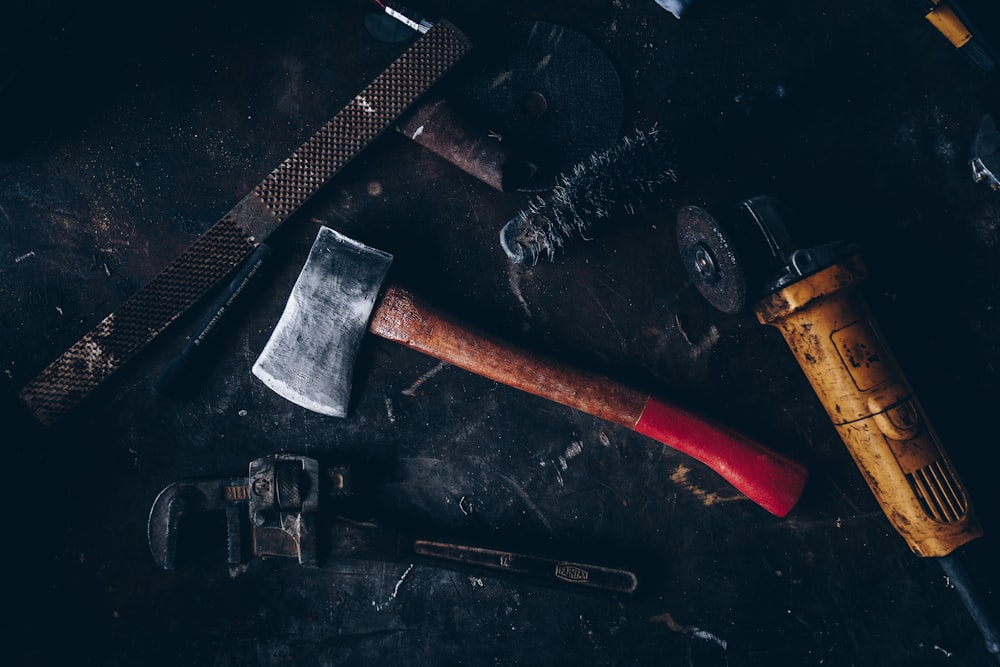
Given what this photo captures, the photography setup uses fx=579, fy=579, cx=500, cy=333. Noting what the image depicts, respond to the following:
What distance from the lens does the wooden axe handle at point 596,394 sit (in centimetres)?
276

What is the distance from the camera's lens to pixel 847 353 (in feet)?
8.44

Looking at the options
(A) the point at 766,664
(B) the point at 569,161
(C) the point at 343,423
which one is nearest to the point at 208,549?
(C) the point at 343,423

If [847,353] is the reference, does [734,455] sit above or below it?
below

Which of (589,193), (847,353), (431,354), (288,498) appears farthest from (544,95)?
(288,498)

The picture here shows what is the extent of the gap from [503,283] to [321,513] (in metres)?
1.47

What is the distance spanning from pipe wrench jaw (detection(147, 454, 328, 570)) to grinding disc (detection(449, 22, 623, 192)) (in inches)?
72.1

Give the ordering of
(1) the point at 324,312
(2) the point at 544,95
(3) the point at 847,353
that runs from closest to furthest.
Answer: (3) the point at 847,353 < (1) the point at 324,312 < (2) the point at 544,95

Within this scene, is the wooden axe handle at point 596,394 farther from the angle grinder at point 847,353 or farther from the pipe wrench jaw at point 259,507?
the pipe wrench jaw at point 259,507

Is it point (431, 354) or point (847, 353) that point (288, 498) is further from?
point (847, 353)

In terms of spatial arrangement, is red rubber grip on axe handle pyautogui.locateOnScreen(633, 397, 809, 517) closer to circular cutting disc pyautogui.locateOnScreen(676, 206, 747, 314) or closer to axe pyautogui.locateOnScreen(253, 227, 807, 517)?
axe pyautogui.locateOnScreen(253, 227, 807, 517)

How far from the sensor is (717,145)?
302 centimetres

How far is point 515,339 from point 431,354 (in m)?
0.47

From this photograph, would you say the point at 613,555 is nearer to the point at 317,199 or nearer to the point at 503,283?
the point at 503,283

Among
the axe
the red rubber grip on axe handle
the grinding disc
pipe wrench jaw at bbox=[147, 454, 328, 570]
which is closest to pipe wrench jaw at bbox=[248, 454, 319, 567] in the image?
pipe wrench jaw at bbox=[147, 454, 328, 570]
